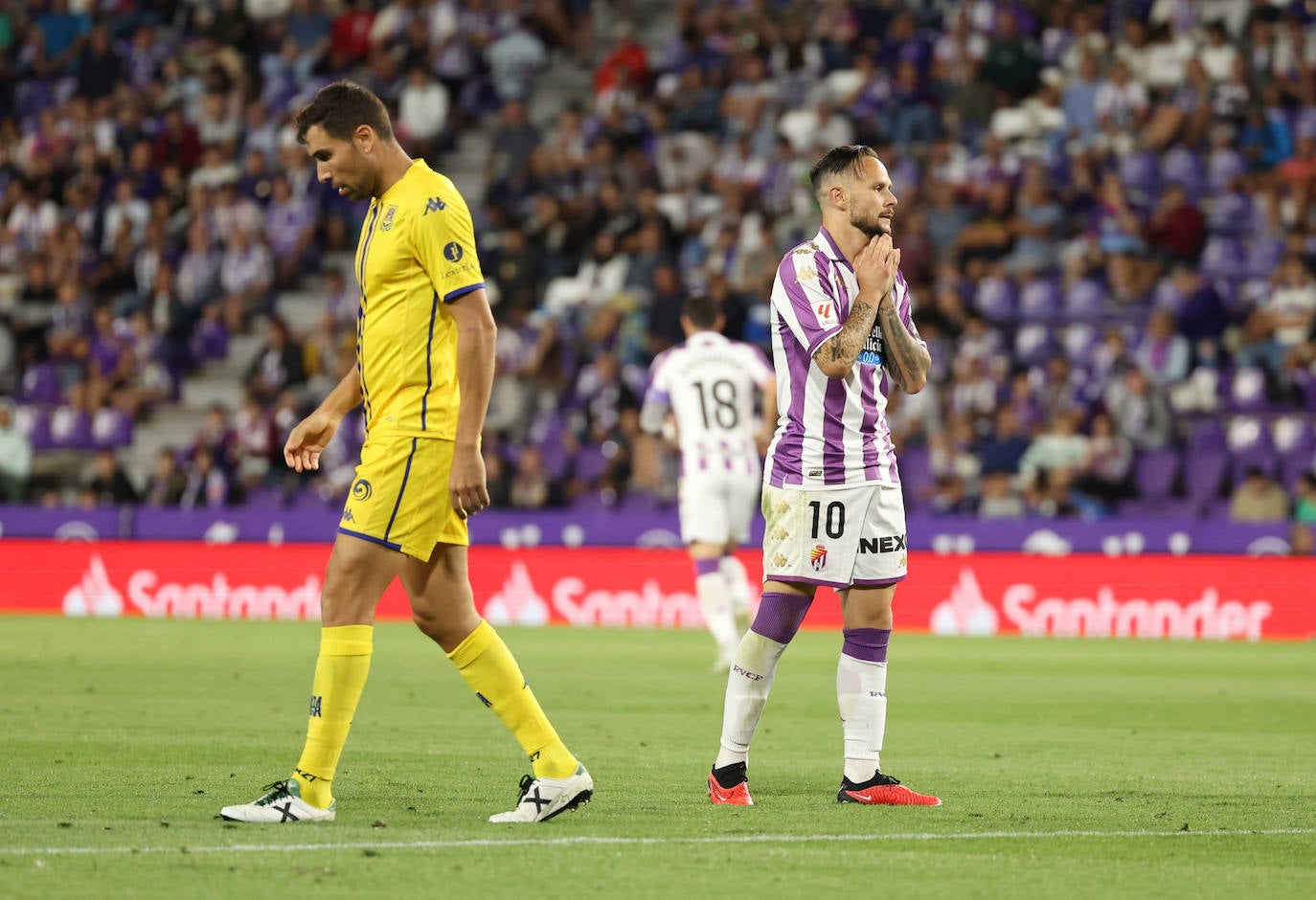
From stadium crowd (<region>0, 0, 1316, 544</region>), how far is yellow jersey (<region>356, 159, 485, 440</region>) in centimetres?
1389

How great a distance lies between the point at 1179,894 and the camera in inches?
211

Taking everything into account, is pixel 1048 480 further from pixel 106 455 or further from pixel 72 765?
pixel 72 765

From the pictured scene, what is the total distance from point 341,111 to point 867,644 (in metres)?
2.68

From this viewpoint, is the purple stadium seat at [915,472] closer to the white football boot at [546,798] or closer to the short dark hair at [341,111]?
the white football boot at [546,798]

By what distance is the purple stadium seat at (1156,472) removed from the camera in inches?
781

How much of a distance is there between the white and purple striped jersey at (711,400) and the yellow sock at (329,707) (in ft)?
25.6

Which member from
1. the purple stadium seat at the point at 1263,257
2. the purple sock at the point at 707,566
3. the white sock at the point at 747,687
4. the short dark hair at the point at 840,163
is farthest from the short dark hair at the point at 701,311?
the purple stadium seat at the point at 1263,257

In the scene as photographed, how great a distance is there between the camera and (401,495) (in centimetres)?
631

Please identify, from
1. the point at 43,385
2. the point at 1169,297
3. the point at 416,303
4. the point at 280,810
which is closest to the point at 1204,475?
the point at 1169,297

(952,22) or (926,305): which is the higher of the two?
(952,22)

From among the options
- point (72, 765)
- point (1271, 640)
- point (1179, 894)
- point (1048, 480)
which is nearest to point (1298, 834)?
point (1179, 894)

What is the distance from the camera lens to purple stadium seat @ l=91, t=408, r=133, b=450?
24.5 m

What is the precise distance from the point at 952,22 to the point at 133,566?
39.1 ft

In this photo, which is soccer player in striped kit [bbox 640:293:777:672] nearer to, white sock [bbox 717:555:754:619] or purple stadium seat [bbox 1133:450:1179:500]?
white sock [bbox 717:555:754:619]
